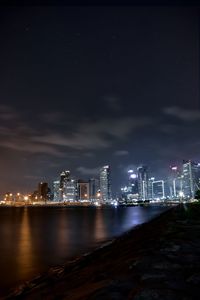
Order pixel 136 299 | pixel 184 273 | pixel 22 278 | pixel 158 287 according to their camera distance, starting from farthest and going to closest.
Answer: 1. pixel 22 278
2. pixel 184 273
3. pixel 158 287
4. pixel 136 299

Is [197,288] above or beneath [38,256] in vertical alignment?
above

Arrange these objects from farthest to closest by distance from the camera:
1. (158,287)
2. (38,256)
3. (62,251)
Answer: (62,251), (38,256), (158,287)

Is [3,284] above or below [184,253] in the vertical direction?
below

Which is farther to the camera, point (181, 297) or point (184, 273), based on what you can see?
point (184, 273)

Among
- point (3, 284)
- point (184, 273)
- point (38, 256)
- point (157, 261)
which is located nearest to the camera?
point (184, 273)

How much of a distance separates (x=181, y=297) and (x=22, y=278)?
16.3 m

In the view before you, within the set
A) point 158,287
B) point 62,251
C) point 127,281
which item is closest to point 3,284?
point 127,281

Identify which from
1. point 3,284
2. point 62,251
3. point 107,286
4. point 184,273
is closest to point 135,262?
point 184,273

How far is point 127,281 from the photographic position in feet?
39.3

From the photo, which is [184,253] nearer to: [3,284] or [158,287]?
[158,287]

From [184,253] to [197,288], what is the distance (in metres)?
7.21

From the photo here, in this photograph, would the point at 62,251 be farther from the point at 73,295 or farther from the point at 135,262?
the point at 73,295

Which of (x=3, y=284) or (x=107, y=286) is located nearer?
(x=107, y=286)

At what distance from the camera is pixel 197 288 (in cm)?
1073
